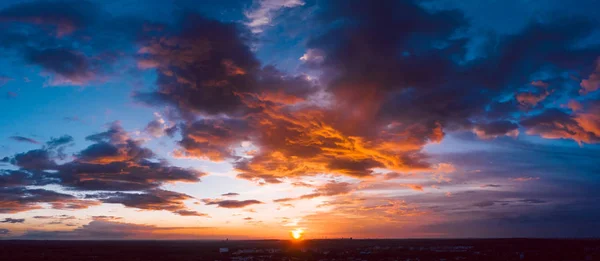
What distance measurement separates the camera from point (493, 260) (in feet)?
246

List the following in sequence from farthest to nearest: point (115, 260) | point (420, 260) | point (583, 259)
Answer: point (115, 260) → point (420, 260) → point (583, 259)

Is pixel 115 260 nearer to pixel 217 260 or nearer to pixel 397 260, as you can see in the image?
pixel 217 260

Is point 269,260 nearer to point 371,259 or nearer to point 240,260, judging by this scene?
point 240,260

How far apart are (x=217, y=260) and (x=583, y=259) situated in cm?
7233

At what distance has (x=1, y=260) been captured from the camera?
7944 centimetres

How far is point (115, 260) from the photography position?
82.0m

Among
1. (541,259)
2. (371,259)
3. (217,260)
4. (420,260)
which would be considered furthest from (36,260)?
(541,259)

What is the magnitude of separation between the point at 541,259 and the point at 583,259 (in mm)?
6780

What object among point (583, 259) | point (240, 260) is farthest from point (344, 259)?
point (583, 259)

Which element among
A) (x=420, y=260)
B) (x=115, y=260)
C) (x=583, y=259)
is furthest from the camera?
(x=115, y=260)

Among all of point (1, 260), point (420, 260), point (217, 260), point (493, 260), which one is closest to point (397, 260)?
point (420, 260)

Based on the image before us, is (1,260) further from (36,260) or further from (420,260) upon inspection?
(420,260)

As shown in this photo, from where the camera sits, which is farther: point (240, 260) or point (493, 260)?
point (240, 260)

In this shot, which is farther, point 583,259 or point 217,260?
point 217,260
